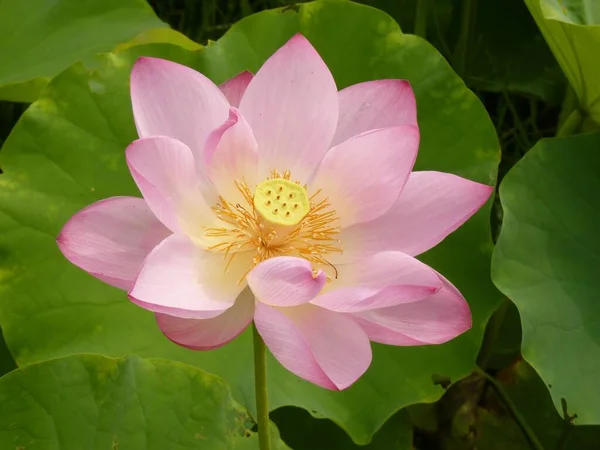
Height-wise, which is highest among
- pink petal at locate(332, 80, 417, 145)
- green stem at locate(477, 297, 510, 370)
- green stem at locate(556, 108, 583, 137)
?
pink petal at locate(332, 80, 417, 145)

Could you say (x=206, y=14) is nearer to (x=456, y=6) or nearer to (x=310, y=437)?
(x=456, y=6)

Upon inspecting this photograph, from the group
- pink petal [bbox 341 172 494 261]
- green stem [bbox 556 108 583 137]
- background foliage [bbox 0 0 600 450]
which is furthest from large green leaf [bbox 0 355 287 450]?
green stem [bbox 556 108 583 137]

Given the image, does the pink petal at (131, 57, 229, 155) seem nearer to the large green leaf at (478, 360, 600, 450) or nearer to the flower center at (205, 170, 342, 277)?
the flower center at (205, 170, 342, 277)

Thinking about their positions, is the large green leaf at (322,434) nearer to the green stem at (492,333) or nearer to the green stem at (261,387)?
the green stem at (492,333)

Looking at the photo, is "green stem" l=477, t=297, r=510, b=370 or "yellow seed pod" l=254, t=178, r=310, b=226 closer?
"yellow seed pod" l=254, t=178, r=310, b=226

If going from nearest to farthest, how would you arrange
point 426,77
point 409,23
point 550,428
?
point 426,77
point 550,428
point 409,23

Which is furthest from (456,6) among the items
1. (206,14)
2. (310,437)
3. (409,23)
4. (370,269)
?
(370,269)
